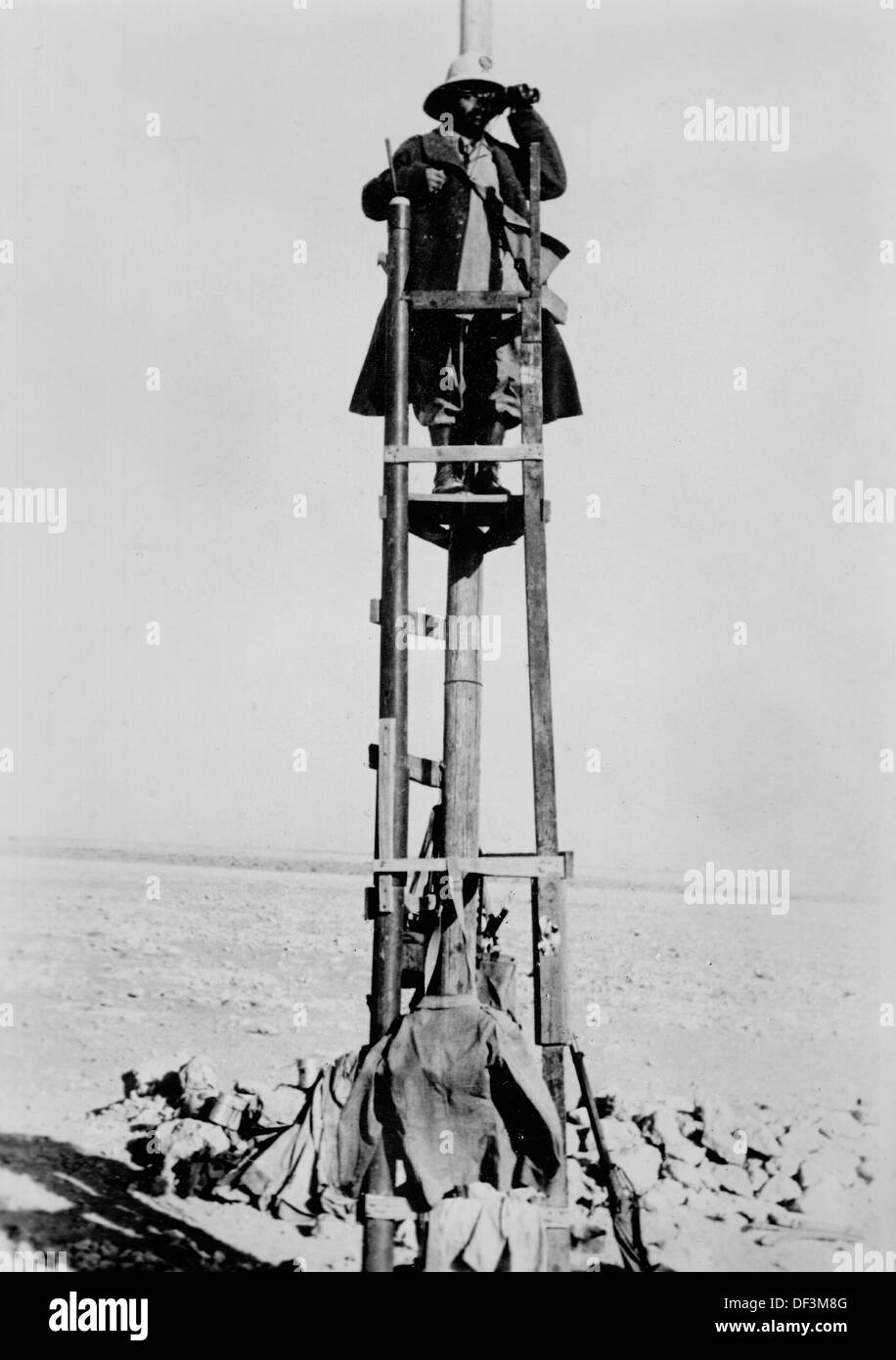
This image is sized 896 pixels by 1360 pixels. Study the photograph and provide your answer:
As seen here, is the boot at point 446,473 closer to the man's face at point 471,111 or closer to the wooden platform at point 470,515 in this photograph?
the wooden platform at point 470,515

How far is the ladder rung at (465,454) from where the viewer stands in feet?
19.7

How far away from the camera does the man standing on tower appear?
6324 millimetres

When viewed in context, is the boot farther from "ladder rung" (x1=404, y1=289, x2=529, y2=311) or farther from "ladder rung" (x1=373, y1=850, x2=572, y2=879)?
"ladder rung" (x1=373, y1=850, x2=572, y2=879)

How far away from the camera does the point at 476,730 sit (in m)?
6.33

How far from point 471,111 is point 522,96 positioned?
0.95 feet

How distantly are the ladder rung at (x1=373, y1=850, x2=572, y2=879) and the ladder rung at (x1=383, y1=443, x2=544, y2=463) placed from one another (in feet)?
6.12

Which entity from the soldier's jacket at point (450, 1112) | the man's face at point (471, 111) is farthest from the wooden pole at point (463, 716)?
the man's face at point (471, 111)

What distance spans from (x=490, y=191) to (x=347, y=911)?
55.9 feet

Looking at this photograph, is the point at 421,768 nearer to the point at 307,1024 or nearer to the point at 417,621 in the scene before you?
the point at 417,621

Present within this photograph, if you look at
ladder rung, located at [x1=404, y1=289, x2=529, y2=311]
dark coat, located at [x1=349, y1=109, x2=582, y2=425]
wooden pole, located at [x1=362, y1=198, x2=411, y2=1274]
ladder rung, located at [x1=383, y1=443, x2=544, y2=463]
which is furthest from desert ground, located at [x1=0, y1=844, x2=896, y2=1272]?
dark coat, located at [x1=349, y1=109, x2=582, y2=425]

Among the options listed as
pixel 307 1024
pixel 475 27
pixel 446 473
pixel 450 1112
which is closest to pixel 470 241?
pixel 475 27

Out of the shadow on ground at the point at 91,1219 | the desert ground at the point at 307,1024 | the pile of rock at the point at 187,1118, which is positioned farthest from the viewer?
the pile of rock at the point at 187,1118

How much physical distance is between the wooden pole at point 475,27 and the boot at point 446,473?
1.87 metres
